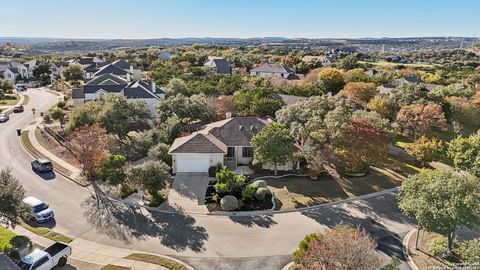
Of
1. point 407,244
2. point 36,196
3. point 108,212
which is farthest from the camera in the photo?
point 36,196

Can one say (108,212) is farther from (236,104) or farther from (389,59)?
(389,59)

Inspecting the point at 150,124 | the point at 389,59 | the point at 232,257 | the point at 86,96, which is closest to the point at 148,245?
the point at 232,257

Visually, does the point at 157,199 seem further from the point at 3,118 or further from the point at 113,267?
the point at 3,118

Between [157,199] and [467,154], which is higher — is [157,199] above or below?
below

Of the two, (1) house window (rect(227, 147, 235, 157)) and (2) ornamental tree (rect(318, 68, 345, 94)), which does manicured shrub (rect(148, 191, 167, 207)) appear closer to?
(1) house window (rect(227, 147, 235, 157))

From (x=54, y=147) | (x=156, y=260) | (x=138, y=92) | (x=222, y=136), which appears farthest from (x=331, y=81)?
(x=156, y=260)

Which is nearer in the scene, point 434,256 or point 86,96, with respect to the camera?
point 434,256
